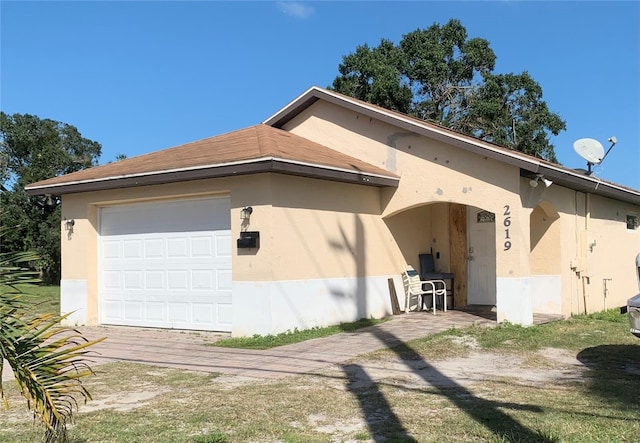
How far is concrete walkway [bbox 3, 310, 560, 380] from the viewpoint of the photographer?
8.23 m

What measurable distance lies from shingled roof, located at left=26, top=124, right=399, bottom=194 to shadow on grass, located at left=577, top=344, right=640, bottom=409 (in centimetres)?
519

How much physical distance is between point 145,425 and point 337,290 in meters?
6.67

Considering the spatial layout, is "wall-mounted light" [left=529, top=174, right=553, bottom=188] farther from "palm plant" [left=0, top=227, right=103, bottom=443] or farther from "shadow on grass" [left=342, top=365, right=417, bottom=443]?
"palm plant" [left=0, top=227, right=103, bottom=443]

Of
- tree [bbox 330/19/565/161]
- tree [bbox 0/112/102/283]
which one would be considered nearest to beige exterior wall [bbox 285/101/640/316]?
tree [bbox 330/19/565/161]

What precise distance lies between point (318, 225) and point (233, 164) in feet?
7.07

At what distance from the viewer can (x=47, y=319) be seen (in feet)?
11.6

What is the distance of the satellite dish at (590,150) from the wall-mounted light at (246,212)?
7722 millimetres

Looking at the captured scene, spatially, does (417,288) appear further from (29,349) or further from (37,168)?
(37,168)

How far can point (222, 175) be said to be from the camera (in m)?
10.5

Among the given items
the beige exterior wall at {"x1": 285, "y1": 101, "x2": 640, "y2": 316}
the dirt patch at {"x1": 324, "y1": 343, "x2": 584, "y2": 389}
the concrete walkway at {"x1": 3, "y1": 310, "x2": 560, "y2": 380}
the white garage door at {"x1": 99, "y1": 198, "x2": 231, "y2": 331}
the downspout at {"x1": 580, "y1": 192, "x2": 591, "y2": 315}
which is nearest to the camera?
the dirt patch at {"x1": 324, "y1": 343, "x2": 584, "y2": 389}

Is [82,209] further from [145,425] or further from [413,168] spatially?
[145,425]

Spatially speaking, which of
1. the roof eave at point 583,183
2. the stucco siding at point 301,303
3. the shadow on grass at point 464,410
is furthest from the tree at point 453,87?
the shadow on grass at point 464,410

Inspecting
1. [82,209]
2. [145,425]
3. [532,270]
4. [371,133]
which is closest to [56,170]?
[82,209]

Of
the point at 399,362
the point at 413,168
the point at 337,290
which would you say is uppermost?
the point at 413,168
